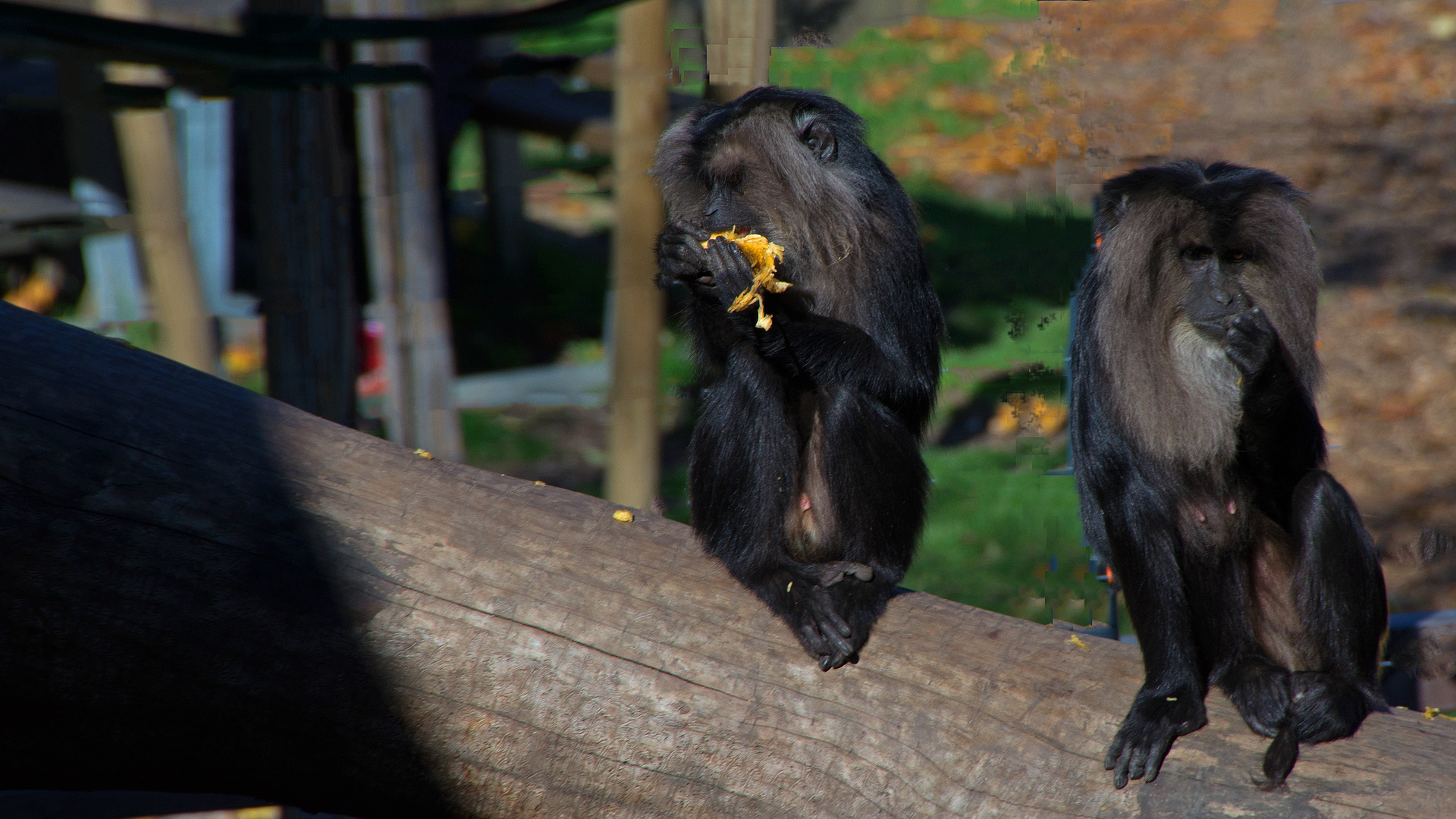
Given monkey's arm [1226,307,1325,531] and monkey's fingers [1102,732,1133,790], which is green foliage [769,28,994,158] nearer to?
monkey's arm [1226,307,1325,531]

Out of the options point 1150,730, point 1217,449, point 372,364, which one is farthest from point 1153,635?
point 372,364

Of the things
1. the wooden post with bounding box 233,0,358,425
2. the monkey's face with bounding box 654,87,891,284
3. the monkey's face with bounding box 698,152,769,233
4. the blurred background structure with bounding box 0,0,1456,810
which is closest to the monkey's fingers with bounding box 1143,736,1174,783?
the monkey's face with bounding box 654,87,891,284

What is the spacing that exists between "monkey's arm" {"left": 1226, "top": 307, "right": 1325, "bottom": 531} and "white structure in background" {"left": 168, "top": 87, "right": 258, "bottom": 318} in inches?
258

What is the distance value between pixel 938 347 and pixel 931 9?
13.9 ft

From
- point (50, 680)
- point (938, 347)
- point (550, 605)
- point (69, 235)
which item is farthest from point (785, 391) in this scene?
point (69, 235)

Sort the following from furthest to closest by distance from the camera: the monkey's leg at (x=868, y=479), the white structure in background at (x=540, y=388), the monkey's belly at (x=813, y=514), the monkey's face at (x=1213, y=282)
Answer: the white structure in background at (x=540, y=388) < the monkey's belly at (x=813, y=514) < the monkey's leg at (x=868, y=479) < the monkey's face at (x=1213, y=282)

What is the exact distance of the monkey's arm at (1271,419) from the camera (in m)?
2.85

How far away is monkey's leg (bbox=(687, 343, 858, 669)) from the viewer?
323 cm

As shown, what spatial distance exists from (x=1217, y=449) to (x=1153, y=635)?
1.91 feet

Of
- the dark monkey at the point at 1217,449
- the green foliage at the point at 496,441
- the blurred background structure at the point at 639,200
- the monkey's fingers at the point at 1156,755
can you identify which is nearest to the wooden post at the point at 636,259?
the blurred background structure at the point at 639,200

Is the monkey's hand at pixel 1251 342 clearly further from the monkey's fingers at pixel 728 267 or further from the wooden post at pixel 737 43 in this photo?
the wooden post at pixel 737 43

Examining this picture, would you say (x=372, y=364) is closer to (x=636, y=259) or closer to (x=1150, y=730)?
(x=636, y=259)

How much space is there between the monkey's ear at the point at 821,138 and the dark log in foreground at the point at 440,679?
1451 mm

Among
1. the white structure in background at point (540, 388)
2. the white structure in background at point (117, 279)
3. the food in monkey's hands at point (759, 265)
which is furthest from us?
the white structure in background at point (117, 279)
